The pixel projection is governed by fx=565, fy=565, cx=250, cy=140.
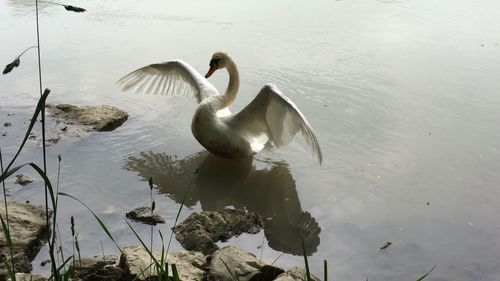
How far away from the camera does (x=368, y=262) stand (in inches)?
122

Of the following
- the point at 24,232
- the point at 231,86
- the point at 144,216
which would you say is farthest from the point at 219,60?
the point at 24,232

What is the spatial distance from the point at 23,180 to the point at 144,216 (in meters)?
1.03

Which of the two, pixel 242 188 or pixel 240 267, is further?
pixel 242 188

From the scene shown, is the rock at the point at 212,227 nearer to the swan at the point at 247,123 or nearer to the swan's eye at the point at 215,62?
the swan at the point at 247,123

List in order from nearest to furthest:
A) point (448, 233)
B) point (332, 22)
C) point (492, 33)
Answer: point (448, 233) → point (492, 33) → point (332, 22)

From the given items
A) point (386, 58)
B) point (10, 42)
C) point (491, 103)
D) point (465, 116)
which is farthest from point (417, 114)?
point (10, 42)

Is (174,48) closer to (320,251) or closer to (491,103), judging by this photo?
(491,103)

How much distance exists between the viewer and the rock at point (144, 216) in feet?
11.2

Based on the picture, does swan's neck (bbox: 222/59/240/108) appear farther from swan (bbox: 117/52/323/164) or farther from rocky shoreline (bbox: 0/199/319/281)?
rocky shoreline (bbox: 0/199/319/281)

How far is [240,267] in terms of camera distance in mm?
2734

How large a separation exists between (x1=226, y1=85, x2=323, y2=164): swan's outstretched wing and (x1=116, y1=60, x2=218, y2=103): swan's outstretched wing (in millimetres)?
682

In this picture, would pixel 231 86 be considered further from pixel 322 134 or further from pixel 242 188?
pixel 242 188

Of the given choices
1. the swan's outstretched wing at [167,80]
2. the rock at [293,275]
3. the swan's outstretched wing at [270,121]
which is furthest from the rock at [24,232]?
the swan's outstretched wing at [167,80]

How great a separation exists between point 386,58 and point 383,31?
1058 mm
